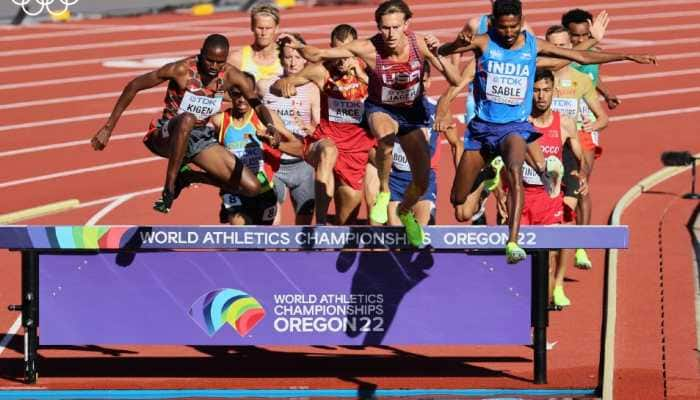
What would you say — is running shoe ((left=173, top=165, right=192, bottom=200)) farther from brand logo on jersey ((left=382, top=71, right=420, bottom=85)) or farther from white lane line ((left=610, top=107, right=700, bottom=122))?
white lane line ((left=610, top=107, right=700, bottom=122))

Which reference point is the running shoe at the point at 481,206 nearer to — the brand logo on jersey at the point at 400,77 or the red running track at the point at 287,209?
the red running track at the point at 287,209

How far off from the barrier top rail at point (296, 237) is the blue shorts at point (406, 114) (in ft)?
3.48

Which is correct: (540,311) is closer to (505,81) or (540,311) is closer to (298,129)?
(505,81)

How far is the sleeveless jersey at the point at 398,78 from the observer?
1342cm

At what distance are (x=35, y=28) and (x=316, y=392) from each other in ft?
60.5

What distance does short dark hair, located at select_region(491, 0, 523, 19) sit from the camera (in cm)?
1301

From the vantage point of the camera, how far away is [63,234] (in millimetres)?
12906

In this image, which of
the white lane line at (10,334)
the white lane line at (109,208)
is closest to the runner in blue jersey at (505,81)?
the white lane line at (10,334)

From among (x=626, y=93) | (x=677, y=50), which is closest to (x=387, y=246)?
(x=626, y=93)

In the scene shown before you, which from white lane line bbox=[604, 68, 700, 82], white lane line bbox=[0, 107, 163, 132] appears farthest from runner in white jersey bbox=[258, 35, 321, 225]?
white lane line bbox=[604, 68, 700, 82]

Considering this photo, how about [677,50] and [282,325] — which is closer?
[282,325]

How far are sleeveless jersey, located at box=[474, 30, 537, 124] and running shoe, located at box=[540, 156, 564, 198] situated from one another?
152cm

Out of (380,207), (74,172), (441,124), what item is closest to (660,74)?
(74,172)

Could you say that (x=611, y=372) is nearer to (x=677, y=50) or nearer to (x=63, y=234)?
(x=63, y=234)
